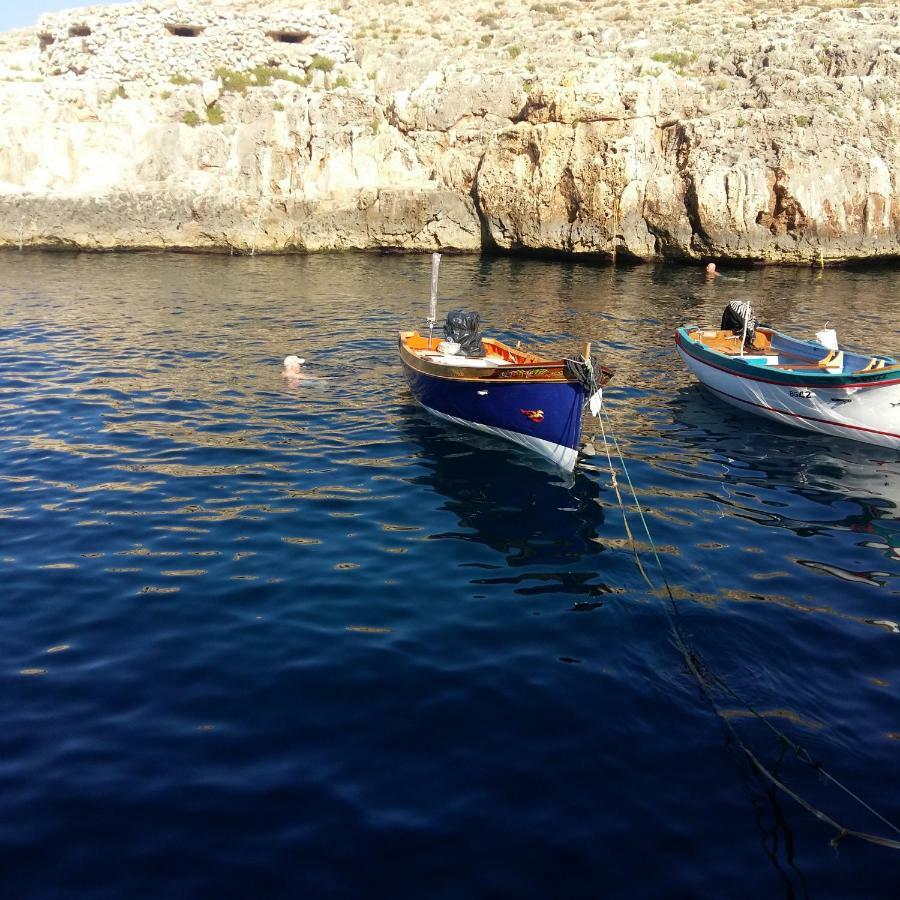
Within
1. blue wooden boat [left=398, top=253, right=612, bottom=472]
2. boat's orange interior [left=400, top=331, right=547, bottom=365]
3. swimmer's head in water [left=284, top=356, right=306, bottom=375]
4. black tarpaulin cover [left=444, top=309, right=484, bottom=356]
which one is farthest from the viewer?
swimmer's head in water [left=284, top=356, right=306, bottom=375]

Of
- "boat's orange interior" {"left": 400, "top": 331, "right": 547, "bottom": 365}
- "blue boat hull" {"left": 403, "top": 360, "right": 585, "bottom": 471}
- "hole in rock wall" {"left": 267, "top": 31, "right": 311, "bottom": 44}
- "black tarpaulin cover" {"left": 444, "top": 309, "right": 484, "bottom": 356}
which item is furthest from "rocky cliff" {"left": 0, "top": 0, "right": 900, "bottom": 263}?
"blue boat hull" {"left": 403, "top": 360, "right": 585, "bottom": 471}

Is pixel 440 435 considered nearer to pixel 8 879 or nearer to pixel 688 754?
pixel 688 754

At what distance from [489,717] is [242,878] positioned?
2428 mm

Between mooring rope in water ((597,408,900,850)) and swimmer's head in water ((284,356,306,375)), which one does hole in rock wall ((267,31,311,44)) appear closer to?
swimmer's head in water ((284,356,306,375))

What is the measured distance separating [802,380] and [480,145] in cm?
3092

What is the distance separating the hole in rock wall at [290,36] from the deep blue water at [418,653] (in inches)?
1773

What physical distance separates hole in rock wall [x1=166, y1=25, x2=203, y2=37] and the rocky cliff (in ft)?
5.71

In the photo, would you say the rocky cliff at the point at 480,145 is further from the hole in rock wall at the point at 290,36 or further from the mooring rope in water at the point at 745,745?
the mooring rope in water at the point at 745,745

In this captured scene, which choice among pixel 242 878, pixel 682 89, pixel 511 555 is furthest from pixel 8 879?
pixel 682 89

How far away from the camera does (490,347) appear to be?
54.6 feet

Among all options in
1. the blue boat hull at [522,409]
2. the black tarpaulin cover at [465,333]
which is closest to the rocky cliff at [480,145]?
the black tarpaulin cover at [465,333]

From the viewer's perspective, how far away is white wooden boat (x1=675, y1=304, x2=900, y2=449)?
1350 cm

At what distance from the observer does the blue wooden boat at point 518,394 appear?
11781 mm

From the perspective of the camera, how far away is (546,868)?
523cm
